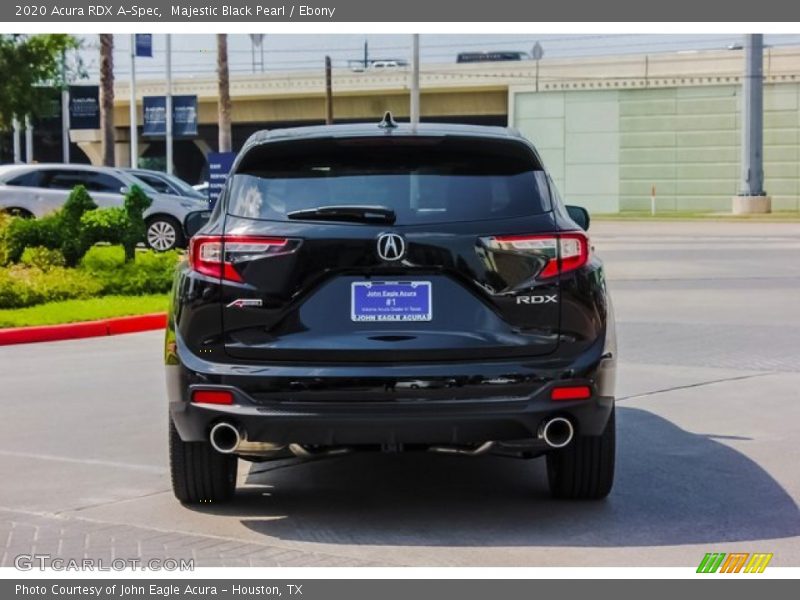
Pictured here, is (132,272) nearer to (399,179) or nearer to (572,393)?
(399,179)

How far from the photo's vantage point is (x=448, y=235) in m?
6.10

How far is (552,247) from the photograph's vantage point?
6.18 meters

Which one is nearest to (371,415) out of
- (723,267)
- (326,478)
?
(326,478)

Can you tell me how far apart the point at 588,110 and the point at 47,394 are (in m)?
57.1

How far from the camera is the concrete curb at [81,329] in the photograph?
555 inches

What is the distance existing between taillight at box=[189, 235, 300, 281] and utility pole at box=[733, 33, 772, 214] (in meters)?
46.8

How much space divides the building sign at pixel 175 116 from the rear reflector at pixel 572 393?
178ft

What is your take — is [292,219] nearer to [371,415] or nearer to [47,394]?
[371,415]

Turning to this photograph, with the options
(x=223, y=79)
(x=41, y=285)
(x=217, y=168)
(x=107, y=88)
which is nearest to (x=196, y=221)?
(x=41, y=285)

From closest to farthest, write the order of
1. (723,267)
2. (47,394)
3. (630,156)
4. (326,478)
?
1. (326,478)
2. (47,394)
3. (723,267)
4. (630,156)

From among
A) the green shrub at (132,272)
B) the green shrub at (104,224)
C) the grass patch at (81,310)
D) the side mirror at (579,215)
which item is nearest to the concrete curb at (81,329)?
the grass patch at (81,310)

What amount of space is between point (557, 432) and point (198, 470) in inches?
64.6

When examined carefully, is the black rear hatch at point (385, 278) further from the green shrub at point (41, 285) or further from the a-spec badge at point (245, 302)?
the green shrub at point (41, 285)

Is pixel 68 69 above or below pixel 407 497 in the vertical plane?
above
